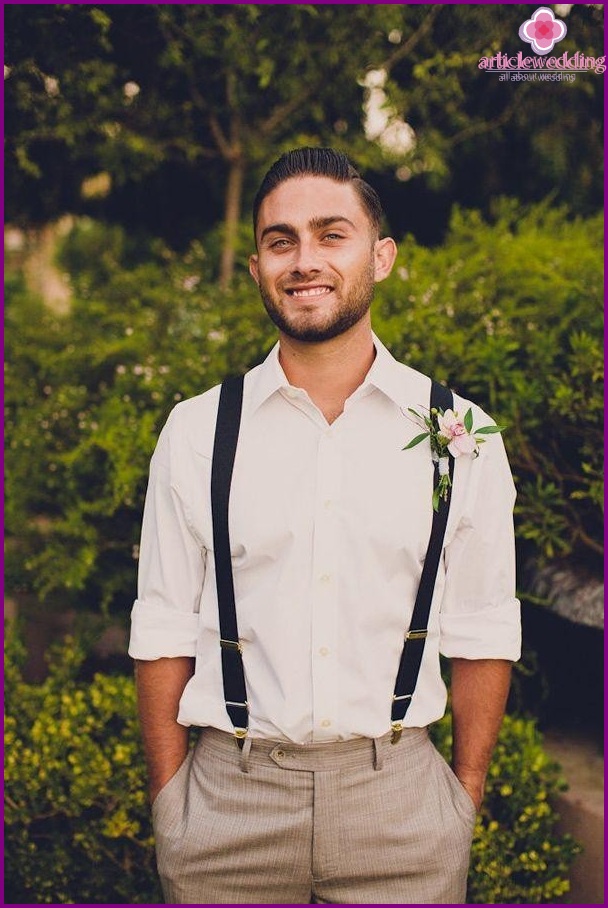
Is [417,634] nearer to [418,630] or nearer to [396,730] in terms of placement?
[418,630]

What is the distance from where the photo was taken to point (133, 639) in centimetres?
195

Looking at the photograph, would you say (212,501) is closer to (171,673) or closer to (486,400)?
(171,673)

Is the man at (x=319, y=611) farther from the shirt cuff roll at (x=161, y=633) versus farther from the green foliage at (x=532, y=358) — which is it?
the green foliage at (x=532, y=358)

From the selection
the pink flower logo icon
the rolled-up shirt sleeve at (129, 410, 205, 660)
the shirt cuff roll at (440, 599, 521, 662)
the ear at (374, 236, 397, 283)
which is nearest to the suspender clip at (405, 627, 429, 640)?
the shirt cuff roll at (440, 599, 521, 662)

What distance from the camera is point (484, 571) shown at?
6.36ft

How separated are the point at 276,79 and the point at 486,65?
1146 mm

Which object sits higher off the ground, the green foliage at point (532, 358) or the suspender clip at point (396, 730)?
the green foliage at point (532, 358)

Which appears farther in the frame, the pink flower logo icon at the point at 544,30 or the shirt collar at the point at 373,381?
the pink flower logo icon at the point at 544,30

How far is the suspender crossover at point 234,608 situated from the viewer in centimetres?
A: 183

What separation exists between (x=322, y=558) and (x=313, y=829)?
57 cm

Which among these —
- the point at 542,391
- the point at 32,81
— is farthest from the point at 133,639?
the point at 32,81

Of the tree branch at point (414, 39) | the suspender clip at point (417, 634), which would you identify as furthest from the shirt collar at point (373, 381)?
the tree branch at point (414, 39)

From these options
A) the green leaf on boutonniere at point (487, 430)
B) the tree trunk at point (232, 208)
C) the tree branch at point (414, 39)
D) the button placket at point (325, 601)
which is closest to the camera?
the button placket at point (325, 601)

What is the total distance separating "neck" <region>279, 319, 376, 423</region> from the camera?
1979mm
